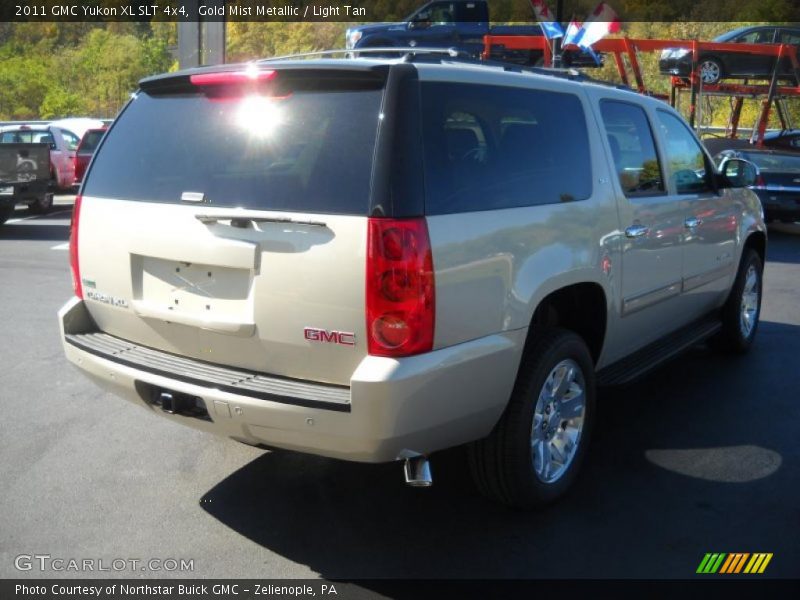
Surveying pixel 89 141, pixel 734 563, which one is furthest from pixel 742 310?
pixel 89 141

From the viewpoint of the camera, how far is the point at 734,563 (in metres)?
3.46

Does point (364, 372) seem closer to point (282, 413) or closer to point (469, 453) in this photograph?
point (282, 413)

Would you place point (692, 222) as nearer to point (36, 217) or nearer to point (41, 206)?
point (36, 217)

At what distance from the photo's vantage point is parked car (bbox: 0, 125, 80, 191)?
60.6 ft

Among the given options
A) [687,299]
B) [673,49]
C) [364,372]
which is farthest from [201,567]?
[673,49]

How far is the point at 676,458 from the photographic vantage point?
4.52 meters

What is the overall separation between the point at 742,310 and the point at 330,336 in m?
4.37

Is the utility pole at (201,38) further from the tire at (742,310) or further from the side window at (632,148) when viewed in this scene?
the side window at (632,148)

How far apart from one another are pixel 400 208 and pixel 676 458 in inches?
92.1

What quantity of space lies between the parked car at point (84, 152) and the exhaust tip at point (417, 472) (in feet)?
53.8

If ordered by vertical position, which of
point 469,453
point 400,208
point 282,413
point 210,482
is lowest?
point 210,482

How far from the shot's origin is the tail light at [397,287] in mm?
3053

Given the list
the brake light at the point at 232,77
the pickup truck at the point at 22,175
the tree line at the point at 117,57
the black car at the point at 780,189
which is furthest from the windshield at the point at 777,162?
the tree line at the point at 117,57

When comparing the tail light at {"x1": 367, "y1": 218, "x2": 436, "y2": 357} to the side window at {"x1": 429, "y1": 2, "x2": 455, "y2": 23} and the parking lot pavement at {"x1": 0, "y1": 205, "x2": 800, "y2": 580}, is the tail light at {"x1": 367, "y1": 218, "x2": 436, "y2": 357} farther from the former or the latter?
the side window at {"x1": 429, "y1": 2, "x2": 455, "y2": 23}
